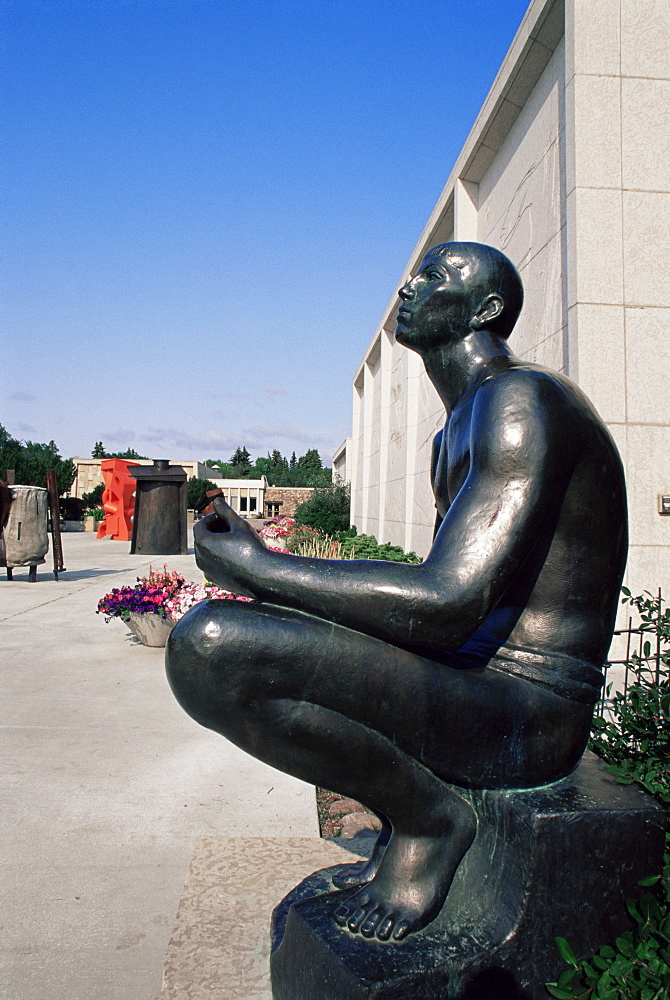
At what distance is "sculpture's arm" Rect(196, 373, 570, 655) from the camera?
1.51 metres

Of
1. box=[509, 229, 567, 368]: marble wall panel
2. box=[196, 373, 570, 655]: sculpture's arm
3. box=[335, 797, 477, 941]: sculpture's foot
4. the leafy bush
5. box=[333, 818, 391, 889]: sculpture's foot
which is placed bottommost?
box=[333, 818, 391, 889]: sculpture's foot

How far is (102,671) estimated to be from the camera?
6379 mm

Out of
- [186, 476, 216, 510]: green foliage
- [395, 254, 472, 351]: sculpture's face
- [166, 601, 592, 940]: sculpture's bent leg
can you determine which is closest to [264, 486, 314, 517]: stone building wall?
[186, 476, 216, 510]: green foliage

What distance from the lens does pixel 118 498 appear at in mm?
25234

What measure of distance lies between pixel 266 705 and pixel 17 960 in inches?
62.3

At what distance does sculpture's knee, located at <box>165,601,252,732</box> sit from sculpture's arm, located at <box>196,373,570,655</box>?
123 millimetres

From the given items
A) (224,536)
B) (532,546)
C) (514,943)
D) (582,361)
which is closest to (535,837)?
(514,943)

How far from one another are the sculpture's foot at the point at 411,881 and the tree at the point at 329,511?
65.6ft

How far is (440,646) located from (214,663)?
493mm

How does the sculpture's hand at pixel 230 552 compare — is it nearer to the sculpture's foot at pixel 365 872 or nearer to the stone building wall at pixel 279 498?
the sculpture's foot at pixel 365 872

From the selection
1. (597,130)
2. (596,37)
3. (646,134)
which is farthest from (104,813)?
A: (596,37)

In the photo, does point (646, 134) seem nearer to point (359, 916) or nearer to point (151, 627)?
point (359, 916)

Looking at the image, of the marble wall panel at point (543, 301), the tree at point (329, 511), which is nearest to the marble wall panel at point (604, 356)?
the marble wall panel at point (543, 301)

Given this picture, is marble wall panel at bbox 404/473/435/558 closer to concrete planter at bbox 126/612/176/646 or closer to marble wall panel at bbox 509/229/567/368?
marble wall panel at bbox 509/229/567/368
